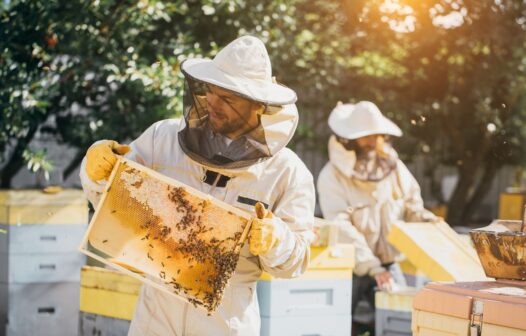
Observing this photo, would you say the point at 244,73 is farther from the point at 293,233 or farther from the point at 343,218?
the point at 343,218

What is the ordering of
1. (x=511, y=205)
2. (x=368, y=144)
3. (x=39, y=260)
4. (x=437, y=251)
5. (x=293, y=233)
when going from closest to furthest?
(x=293, y=233) → (x=437, y=251) → (x=39, y=260) → (x=368, y=144) → (x=511, y=205)

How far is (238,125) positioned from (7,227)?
2.79 metres

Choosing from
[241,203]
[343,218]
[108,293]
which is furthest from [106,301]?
[241,203]

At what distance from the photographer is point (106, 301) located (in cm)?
482

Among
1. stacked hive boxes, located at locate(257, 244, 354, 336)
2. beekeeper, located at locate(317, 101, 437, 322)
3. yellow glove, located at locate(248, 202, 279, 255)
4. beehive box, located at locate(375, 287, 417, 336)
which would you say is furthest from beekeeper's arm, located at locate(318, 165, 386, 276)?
yellow glove, located at locate(248, 202, 279, 255)

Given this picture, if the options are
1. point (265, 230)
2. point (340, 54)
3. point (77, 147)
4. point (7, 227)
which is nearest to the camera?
point (265, 230)

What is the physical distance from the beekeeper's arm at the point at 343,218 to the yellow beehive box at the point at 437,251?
0.90 feet

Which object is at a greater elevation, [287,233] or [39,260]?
[287,233]

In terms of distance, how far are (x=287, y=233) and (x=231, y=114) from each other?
1.69ft

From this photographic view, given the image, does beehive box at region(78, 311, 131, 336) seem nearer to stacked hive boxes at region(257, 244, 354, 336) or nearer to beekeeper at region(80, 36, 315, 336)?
stacked hive boxes at region(257, 244, 354, 336)

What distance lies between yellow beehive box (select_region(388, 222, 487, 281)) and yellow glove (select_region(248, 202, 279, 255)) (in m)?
2.32

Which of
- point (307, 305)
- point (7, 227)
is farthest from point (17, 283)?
Answer: point (307, 305)

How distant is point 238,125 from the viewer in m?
3.22

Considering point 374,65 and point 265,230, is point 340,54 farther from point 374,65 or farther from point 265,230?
point 265,230
